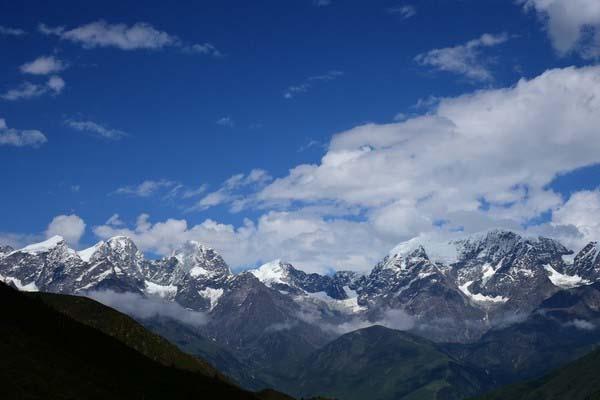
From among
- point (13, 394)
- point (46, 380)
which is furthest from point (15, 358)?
point (13, 394)

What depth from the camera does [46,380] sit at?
183000mm

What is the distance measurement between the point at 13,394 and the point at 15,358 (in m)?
33.7

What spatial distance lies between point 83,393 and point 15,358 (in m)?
20.6

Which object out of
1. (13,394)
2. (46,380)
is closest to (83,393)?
(46,380)

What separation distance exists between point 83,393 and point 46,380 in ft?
42.2

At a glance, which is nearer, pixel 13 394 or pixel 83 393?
pixel 13 394

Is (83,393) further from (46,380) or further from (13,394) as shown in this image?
(13,394)

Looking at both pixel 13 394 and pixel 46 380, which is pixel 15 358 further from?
pixel 13 394

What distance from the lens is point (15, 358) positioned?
191875 millimetres

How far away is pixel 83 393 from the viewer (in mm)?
192250

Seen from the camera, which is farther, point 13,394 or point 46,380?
point 46,380

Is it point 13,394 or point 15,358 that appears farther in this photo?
point 15,358

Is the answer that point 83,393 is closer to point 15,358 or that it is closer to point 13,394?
point 15,358
